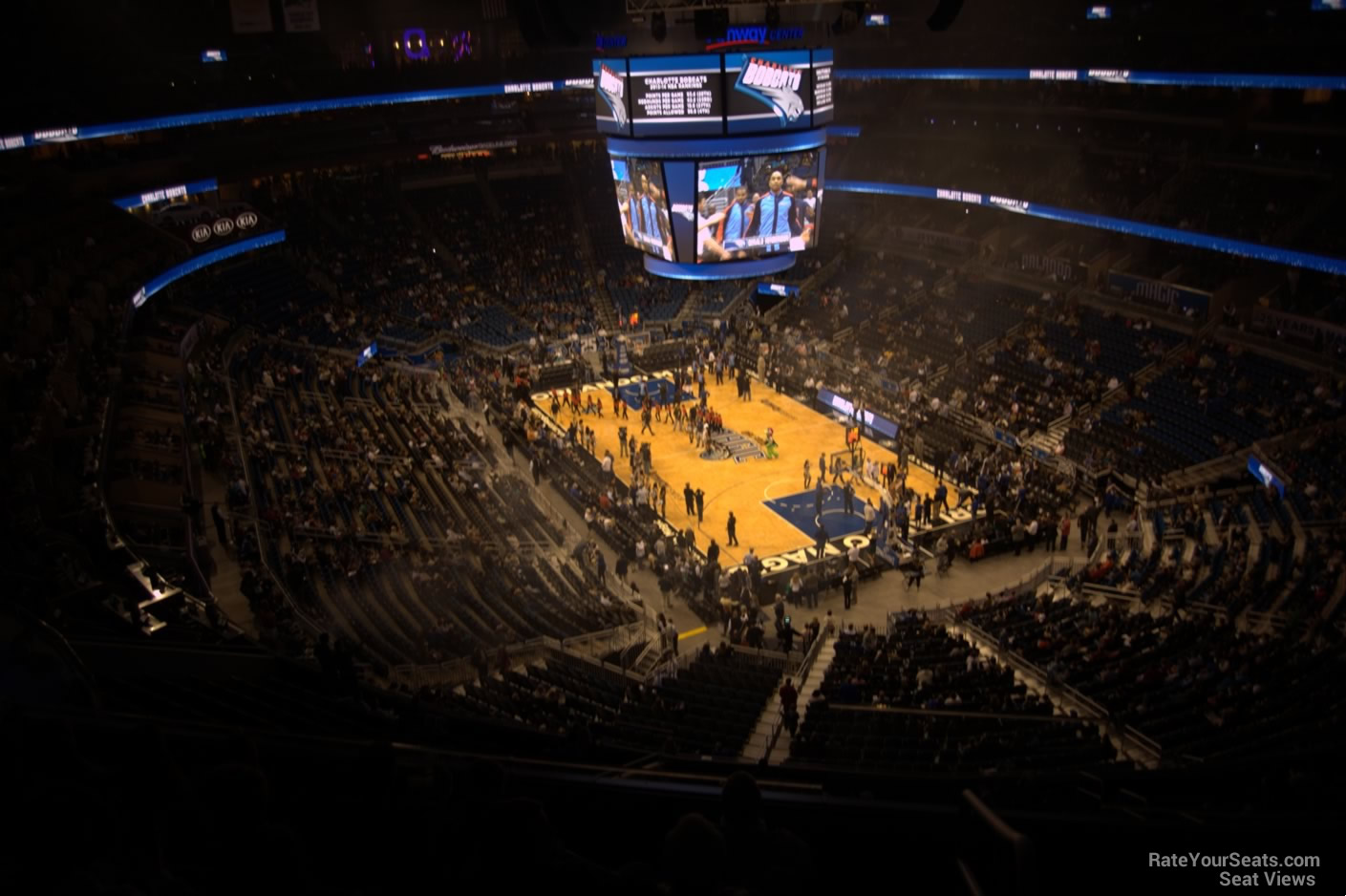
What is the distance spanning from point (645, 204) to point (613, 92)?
3.25 meters

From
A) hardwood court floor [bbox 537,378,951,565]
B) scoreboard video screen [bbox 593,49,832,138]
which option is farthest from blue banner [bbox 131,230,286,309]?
scoreboard video screen [bbox 593,49,832,138]

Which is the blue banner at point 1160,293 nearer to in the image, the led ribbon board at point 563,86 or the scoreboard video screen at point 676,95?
the led ribbon board at point 563,86

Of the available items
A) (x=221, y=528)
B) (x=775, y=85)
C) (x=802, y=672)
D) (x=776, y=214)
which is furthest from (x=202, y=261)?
(x=802, y=672)

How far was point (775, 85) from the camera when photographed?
24812mm

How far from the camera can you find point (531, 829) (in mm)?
2672

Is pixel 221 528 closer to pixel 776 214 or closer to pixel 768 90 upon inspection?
pixel 776 214

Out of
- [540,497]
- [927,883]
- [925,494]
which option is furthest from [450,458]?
[927,883]

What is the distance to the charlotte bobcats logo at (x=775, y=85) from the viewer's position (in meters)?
24.4

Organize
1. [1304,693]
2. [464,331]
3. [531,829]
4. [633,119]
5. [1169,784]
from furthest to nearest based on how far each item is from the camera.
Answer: [464,331]
[633,119]
[1304,693]
[1169,784]
[531,829]

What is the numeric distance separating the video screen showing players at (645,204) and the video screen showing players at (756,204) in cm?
111

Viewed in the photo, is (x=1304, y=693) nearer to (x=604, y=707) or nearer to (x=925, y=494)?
(x=604, y=707)

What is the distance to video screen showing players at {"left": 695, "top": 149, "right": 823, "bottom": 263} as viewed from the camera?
26.1 m

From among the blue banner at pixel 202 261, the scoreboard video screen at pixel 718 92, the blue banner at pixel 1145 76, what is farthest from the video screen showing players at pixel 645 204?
the blue banner at pixel 202 261

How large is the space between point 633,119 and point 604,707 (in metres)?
16.3
